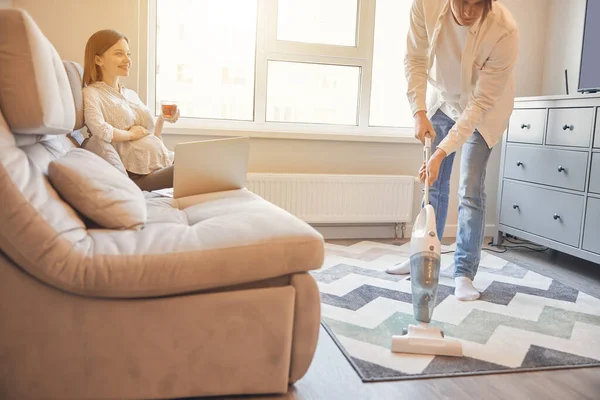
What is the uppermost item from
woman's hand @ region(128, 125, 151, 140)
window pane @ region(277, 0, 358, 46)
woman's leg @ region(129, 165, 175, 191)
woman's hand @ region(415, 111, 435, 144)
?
→ window pane @ region(277, 0, 358, 46)

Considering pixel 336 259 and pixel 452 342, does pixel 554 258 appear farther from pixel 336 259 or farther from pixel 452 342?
pixel 452 342

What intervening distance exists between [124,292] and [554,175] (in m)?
2.31

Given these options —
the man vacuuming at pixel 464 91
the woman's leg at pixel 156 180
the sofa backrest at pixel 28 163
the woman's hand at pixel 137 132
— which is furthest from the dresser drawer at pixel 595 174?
the sofa backrest at pixel 28 163

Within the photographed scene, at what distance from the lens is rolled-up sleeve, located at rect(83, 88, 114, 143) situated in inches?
80.6

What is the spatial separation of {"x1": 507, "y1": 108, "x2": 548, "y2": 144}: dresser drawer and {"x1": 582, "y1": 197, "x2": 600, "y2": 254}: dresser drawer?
0.48 metres

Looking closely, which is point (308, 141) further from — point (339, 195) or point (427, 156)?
point (427, 156)

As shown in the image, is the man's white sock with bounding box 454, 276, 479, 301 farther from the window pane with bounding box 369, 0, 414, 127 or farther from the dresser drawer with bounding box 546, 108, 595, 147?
the window pane with bounding box 369, 0, 414, 127

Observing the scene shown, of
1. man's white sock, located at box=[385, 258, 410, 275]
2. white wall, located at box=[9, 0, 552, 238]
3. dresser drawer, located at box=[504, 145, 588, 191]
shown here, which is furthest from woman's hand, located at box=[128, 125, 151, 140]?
dresser drawer, located at box=[504, 145, 588, 191]

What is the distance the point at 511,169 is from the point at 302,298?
2.18m

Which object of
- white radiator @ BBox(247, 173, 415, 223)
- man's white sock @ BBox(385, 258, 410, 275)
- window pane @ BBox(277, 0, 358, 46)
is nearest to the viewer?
man's white sock @ BBox(385, 258, 410, 275)

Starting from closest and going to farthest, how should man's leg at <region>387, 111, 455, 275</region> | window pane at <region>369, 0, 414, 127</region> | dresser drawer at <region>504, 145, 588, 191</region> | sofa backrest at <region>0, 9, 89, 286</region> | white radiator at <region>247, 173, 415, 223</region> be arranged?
sofa backrest at <region>0, 9, 89, 286</region> → man's leg at <region>387, 111, 455, 275</region> → dresser drawer at <region>504, 145, 588, 191</region> → white radiator at <region>247, 173, 415, 223</region> → window pane at <region>369, 0, 414, 127</region>

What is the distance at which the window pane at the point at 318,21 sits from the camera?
319 centimetres

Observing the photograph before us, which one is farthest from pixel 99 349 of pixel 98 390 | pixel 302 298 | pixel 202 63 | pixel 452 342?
pixel 202 63

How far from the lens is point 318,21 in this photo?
10.7 ft
